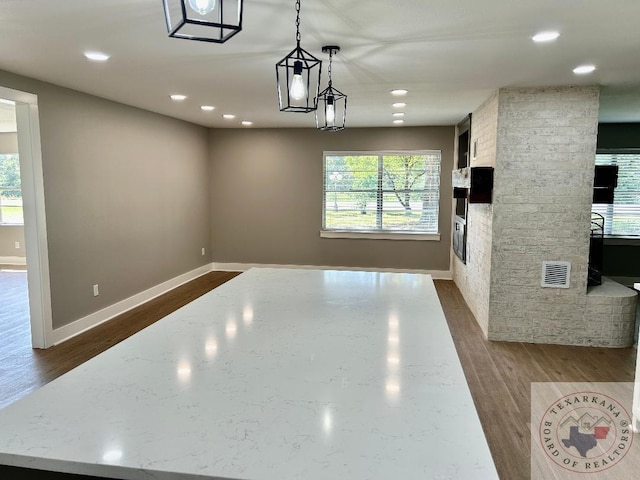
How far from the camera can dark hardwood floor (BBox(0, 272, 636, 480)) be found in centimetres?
272

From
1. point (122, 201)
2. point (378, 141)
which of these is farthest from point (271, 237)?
point (122, 201)

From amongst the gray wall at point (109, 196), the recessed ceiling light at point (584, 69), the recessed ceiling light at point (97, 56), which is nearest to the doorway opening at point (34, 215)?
the gray wall at point (109, 196)

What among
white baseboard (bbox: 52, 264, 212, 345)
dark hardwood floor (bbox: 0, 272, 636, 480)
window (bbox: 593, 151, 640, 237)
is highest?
window (bbox: 593, 151, 640, 237)

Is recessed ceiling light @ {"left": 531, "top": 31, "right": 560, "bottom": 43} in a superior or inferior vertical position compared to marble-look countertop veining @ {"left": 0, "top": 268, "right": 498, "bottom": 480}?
superior

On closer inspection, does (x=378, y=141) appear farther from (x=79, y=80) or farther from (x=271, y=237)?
(x=79, y=80)

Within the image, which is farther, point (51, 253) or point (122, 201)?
point (122, 201)

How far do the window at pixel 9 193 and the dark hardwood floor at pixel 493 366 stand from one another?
11.8 ft

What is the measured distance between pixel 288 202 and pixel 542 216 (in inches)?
160

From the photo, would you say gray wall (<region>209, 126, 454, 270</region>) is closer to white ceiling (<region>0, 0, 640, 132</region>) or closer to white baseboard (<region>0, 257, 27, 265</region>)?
white ceiling (<region>0, 0, 640, 132</region>)

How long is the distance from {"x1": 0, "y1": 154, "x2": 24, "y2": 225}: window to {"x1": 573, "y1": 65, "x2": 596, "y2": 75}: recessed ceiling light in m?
8.50

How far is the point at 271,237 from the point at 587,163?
4682mm

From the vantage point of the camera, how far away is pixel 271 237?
289 inches

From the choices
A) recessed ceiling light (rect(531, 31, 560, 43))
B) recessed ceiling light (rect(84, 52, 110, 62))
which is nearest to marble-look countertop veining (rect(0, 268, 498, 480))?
recessed ceiling light (rect(531, 31, 560, 43))
